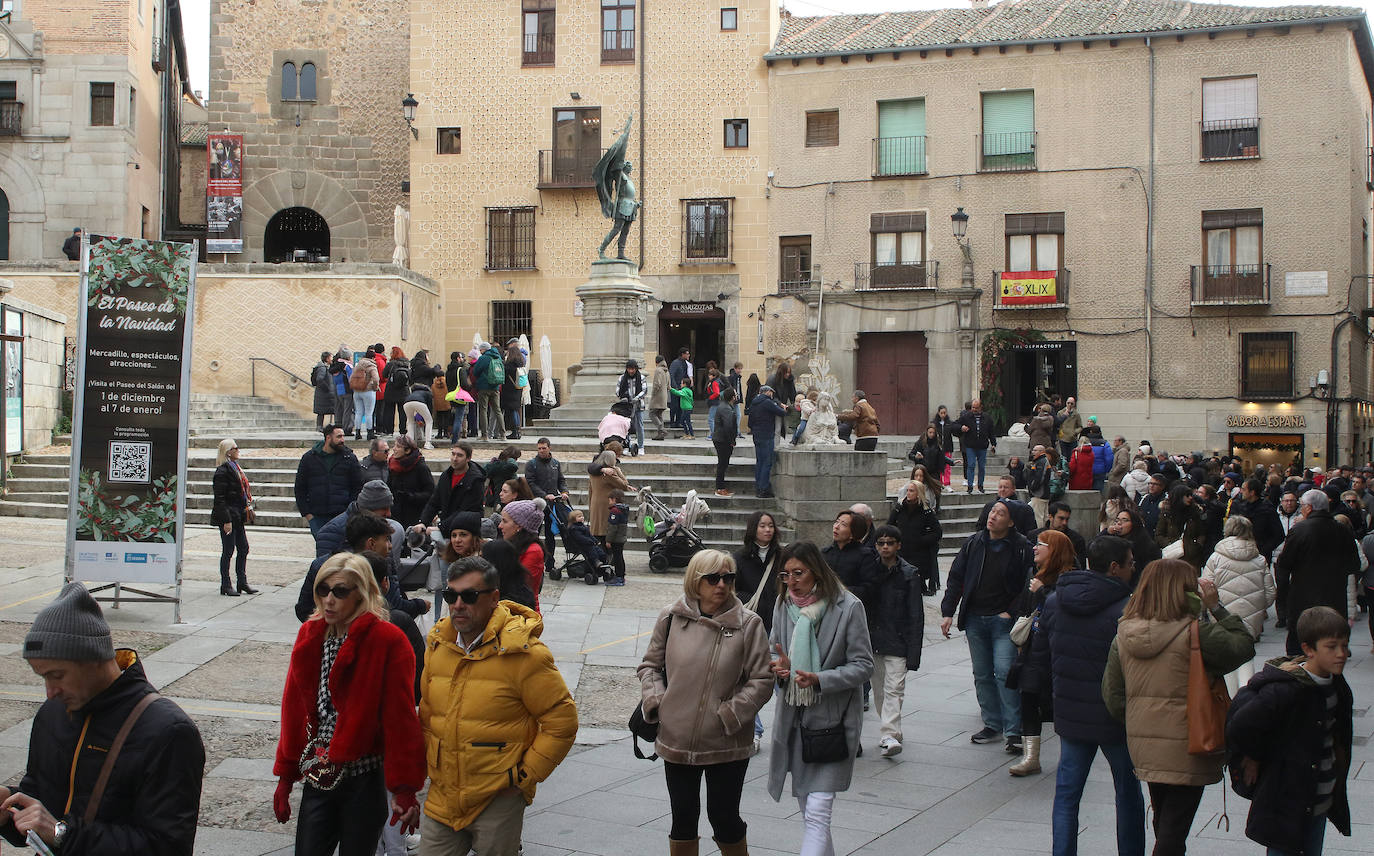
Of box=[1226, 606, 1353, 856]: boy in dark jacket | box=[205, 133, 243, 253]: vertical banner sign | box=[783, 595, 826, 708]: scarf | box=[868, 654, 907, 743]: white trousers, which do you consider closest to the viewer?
box=[1226, 606, 1353, 856]: boy in dark jacket

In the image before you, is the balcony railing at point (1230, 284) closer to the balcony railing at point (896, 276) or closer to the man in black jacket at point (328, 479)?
the balcony railing at point (896, 276)

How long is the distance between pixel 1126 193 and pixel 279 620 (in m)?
25.5

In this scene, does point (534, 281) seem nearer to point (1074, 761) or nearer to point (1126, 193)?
point (1126, 193)

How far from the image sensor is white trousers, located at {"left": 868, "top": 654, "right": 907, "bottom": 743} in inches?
316

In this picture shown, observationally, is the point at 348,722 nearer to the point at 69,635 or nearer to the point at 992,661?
the point at 69,635

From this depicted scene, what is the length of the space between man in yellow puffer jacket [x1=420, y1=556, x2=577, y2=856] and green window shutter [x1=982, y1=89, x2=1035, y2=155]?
97.4 feet

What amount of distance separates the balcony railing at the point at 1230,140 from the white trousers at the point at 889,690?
26076mm

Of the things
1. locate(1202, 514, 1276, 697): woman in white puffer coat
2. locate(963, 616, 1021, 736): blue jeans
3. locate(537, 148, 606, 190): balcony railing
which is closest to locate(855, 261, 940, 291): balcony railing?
locate(537, 148, 606, 190): balcony railing

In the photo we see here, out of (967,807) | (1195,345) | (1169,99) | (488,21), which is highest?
(488,21)

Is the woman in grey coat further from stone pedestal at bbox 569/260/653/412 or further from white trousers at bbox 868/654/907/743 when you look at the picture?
stone pedestal at bbox 569/260/653/412

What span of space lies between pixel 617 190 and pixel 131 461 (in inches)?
554

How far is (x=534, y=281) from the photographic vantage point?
3462 centimetres

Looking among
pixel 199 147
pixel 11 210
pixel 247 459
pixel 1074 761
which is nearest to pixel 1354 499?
pixel 1074 761

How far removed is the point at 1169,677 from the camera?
5090mm
